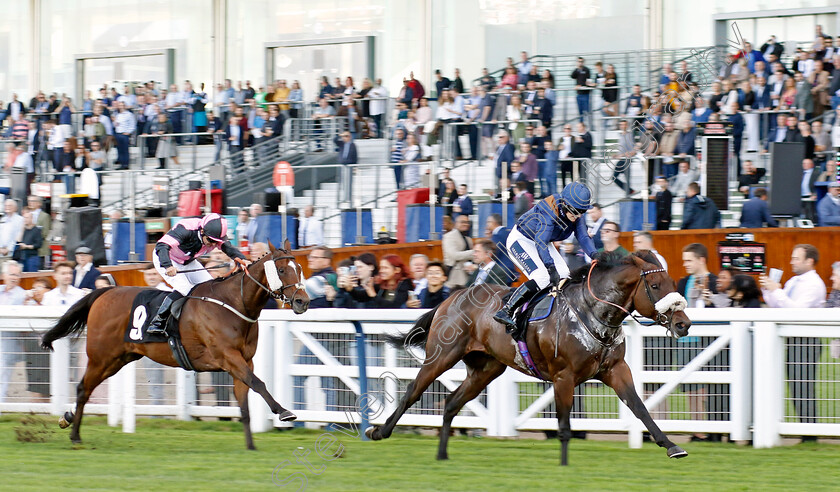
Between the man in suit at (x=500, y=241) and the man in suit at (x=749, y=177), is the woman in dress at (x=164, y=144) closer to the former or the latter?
the man in suit at (x=500, y=241)

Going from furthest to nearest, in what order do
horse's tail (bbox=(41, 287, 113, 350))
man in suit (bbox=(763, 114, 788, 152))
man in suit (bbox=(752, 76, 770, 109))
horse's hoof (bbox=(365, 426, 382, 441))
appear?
man in suit (bbox=(752, 76, 770, 109)) < man in suit (bbox=(763, 114, 788, 152)) < horse's tail (bbox=(41, 287, 113, 350)) < horse's hoof (bbox=(365, 426, 382, 441))

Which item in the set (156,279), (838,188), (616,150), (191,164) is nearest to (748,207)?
(838,188)

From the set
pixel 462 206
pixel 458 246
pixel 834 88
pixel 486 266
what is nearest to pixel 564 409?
pixel 486 266

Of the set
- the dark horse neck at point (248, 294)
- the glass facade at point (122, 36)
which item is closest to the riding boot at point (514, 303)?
the dark horse neck at point (248, 294)

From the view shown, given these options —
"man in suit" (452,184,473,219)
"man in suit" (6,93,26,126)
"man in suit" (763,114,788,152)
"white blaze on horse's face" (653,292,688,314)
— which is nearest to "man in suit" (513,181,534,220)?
"man in suit" (452,184,473,219)

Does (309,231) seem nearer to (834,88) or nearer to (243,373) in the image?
(243,373)

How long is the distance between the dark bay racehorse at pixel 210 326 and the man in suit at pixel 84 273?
2.74m

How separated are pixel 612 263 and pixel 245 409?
2.50 m

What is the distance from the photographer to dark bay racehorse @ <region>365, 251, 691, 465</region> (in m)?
5.94

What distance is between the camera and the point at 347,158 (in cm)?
1501

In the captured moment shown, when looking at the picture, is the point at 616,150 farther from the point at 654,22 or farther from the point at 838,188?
the point at 654,22

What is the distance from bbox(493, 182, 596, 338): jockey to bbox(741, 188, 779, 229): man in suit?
18.2 feet

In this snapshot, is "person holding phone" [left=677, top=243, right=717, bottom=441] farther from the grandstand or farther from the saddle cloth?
the saddle cloth

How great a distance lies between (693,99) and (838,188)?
2.59 metres
